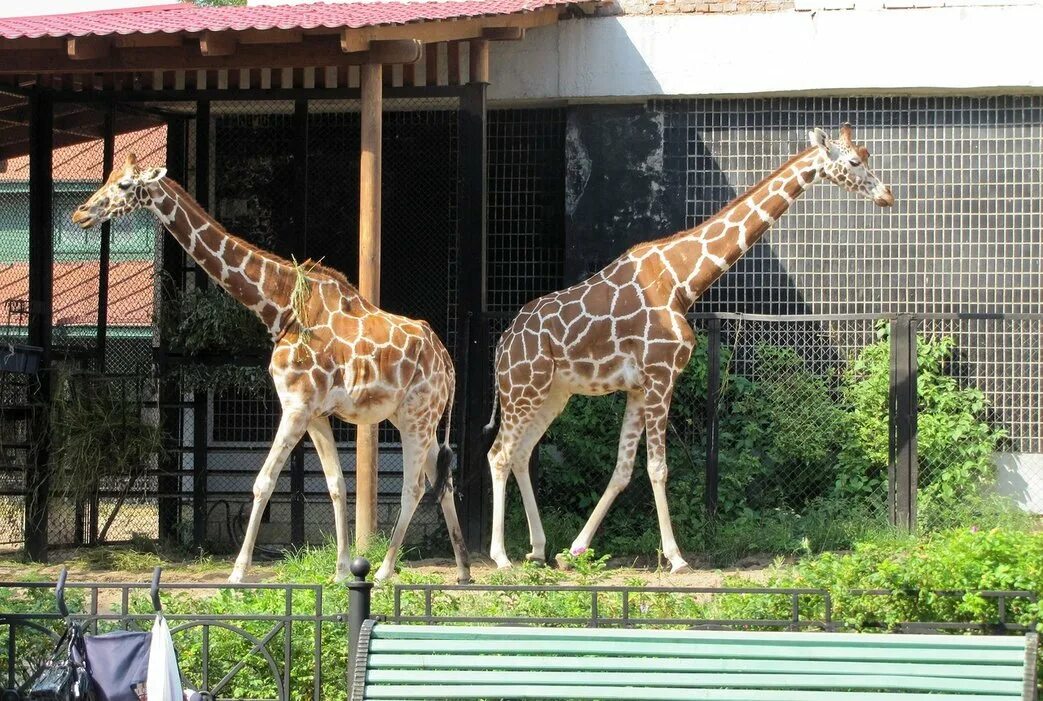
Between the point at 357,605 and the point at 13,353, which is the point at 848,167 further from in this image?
the point at 13,353

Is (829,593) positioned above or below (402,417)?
below

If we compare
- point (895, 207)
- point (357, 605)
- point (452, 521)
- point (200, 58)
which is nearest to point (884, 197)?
point (895, 207)

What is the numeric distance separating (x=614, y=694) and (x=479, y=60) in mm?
7537

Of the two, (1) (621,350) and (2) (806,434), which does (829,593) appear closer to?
(1) (621,350)

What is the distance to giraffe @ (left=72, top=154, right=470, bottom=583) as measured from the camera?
1064 centimetres

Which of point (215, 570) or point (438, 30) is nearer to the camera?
point (438, 30)

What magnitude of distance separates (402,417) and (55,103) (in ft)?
15.4

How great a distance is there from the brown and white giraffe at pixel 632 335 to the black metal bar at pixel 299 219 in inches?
78.4

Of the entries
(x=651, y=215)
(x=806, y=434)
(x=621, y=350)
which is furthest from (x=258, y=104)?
(x=806, y=434)

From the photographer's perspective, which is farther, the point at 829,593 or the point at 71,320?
the point at 71,320

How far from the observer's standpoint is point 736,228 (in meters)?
11.8

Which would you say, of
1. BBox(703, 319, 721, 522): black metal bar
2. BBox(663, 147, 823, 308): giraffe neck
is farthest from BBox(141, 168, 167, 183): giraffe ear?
BBox(703, 319, 721, 522): black metal bar

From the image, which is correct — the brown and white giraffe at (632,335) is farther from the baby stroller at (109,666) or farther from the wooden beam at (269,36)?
the baby stroller at (109,666)

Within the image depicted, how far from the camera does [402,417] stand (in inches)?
428
